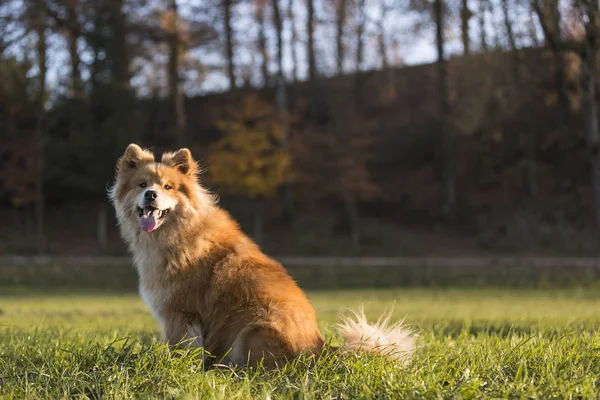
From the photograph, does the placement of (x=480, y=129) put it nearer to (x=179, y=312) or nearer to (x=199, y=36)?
(x=199, y=36)

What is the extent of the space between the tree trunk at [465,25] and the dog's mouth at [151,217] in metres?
24.5

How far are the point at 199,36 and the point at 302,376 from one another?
97.3 ft

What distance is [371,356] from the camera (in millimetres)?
5129

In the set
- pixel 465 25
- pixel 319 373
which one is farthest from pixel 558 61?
pixel 319 373

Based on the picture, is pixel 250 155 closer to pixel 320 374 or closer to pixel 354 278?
pixel 354 278

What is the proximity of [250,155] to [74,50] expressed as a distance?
11.0 metres

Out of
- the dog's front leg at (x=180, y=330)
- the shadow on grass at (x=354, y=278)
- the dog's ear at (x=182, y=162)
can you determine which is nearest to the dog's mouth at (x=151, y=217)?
the dog's ear at (x=182, y=162)

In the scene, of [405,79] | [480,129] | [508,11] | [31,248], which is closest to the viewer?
[508,11]

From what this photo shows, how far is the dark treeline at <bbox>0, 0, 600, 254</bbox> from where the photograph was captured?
3036 cm

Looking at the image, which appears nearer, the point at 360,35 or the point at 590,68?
the point at 590,68

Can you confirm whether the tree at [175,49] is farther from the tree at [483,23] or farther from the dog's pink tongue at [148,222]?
the dog's pink tongue at [148,222]

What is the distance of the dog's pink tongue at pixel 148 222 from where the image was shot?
554 centimetres

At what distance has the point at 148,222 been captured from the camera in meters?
5.56

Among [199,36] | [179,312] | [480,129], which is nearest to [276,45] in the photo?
[199,36]
